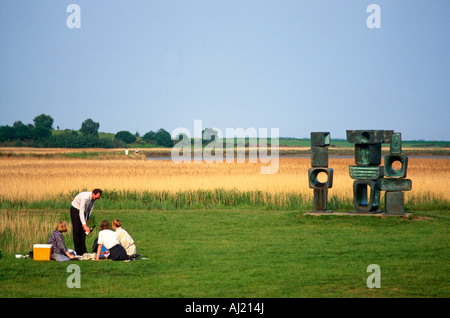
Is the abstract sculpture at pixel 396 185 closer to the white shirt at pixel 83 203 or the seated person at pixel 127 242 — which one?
the seated person at pixel 127 242

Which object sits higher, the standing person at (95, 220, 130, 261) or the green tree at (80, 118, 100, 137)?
the green tree at (80, 118, 100, 137)

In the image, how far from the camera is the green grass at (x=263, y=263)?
35.2 ft

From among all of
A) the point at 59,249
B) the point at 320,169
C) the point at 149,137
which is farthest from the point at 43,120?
Answer: the point at 59,249

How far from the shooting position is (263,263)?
1317 centimetres

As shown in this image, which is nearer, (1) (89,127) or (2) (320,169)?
(2) (320,169)

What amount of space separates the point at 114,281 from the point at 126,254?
7.09 feet

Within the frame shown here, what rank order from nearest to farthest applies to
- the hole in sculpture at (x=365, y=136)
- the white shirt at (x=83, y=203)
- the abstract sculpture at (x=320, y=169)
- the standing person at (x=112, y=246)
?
the standing person at (x=112, y=246) < the white shirt at (x=83, y=203) < the hole in sculpture at (x=365, y=136) < the abstract sculpture at (x=320, y=169)

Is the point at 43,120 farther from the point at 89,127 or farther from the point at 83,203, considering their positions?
the point at 83,203

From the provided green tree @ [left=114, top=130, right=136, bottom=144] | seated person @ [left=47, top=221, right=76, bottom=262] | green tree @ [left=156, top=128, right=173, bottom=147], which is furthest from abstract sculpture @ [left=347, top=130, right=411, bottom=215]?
green tree @ [left=114, top=130, right=136, bottom=144]

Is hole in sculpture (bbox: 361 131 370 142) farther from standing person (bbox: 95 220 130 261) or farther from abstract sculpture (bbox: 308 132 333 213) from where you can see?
A: standing person (bbox: 95 220 130 261)

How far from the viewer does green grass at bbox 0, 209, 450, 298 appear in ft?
35.2

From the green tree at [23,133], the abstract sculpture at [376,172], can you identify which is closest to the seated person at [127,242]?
the abstract sculpture at [376,172]
